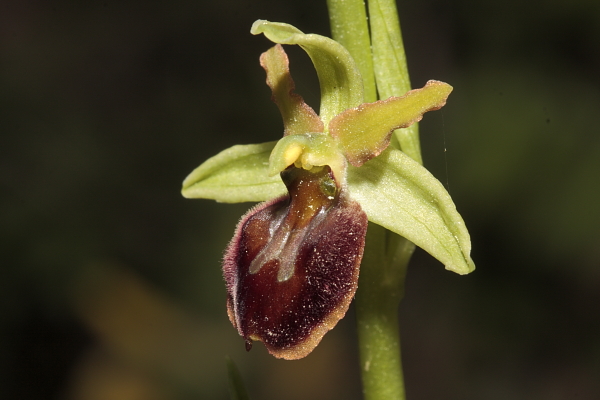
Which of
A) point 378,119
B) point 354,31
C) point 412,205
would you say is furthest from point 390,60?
point 412,205

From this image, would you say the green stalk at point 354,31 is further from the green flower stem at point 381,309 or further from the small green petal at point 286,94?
the green flower stem at point 381,309

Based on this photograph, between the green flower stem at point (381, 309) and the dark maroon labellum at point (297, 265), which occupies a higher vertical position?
the dark maroon labellum at point (297, 265)

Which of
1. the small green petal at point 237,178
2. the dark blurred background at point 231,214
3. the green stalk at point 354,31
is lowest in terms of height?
the dark blurred background at point 231,214

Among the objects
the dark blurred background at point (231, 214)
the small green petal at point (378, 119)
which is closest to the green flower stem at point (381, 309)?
the small green petal at point (378, 119)

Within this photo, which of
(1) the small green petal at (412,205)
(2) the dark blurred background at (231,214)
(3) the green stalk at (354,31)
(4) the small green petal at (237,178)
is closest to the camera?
(1) the small green petal at (412,205)

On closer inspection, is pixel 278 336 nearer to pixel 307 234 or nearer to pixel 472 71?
pixel 307 234

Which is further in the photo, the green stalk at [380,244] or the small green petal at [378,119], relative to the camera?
the green stalk at [380,244]

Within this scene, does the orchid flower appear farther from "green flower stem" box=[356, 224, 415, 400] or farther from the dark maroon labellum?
"green flower stem" box=[356, 224, 415, 400]

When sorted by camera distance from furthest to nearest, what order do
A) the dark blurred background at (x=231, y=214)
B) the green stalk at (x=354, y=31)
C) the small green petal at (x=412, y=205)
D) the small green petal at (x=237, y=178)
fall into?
the dark blurred background at (x=231, y=214)
the small green petal at (x=237, y=178)
the green stalk at (x=354, y=31)
the small green petal at (x=412, y=205)
